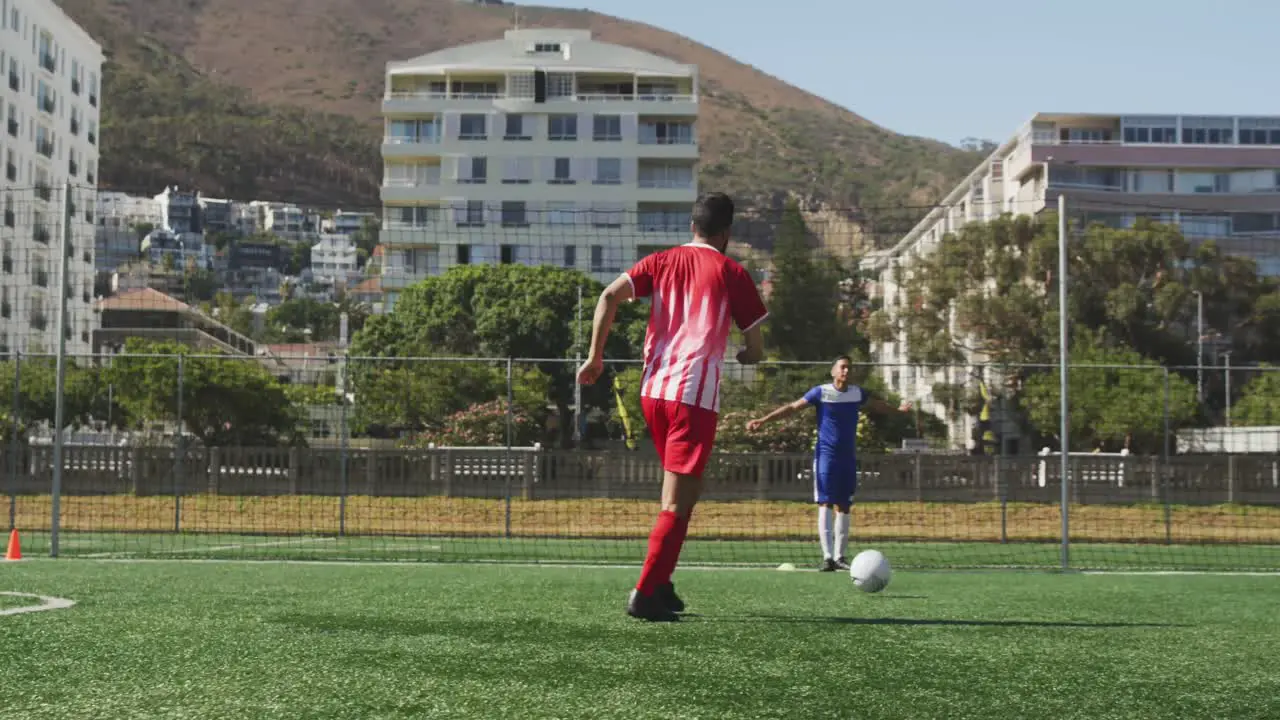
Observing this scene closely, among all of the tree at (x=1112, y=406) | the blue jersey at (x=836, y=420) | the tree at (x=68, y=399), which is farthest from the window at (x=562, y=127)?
the blue jersey at (x=836, y=420)

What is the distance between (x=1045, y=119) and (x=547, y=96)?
30.9 meters

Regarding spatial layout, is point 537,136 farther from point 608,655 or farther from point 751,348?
point 608,655

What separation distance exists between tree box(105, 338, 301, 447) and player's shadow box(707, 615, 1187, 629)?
2145cm

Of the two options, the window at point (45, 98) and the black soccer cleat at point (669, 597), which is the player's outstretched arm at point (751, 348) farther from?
the window at point (45, 98)

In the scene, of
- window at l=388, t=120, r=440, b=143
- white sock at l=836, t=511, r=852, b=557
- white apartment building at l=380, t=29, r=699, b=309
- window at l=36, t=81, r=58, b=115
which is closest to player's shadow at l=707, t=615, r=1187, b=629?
white sock at l=836, t=511, r=852, b=557

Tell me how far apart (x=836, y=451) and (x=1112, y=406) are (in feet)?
62.4

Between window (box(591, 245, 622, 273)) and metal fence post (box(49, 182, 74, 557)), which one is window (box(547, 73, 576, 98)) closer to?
window (box(591, 245, 622, 273))

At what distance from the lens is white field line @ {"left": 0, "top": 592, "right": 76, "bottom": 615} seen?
7.00 metres

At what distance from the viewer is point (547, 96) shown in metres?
88.4

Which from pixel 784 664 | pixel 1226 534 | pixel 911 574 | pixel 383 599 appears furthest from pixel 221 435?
pixel 784 664

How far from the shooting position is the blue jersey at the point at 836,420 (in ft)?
38.7

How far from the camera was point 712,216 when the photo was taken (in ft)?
23.0

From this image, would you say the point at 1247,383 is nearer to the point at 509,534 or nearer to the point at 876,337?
the point at 509,534

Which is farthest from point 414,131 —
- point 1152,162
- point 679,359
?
point 679,359
